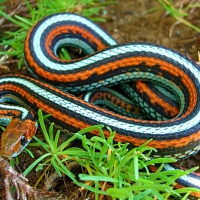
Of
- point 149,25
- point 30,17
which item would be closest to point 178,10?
point 149,25

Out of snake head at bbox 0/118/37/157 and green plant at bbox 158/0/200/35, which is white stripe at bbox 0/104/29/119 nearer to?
snake head at bbox 0/118/37/157

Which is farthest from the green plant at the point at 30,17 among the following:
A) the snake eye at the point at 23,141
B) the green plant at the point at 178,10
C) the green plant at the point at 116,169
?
the green plant at the point at 116,169

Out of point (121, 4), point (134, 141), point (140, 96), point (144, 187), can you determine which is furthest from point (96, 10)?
point (144, 187)

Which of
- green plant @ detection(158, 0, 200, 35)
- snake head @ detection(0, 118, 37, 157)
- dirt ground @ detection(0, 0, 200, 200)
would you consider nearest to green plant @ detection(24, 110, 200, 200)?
snake head @ detection(0, 118, 37, 157)

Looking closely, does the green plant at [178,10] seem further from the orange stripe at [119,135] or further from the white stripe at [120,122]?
the orange stripe at [119,135]

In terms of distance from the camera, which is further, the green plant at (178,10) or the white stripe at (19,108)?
the green plant at (178,10)

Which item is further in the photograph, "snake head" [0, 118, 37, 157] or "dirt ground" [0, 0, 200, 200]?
"dirt ground" [0, 0, 200, 200]

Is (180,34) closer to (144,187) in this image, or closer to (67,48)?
(67,48)
